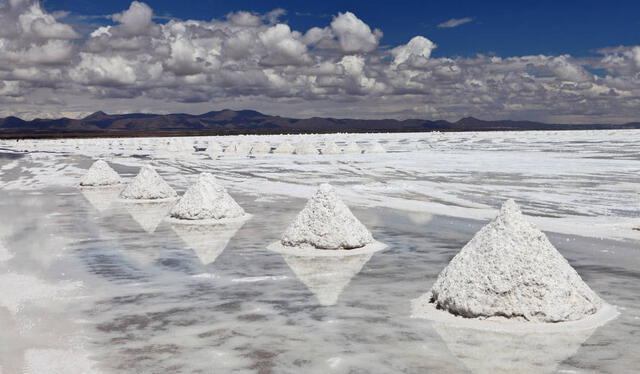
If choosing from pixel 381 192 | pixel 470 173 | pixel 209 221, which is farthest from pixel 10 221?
pixel 470 173

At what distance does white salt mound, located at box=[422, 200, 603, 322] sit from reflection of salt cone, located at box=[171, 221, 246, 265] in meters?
5.80

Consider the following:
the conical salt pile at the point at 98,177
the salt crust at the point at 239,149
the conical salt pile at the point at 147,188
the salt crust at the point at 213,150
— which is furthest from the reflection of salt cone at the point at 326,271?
the salt crust at the point at 213,150

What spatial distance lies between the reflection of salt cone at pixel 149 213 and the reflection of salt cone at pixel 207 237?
0.76 meters

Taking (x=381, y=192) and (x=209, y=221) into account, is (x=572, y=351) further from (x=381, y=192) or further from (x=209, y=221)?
(x=381, y=192)

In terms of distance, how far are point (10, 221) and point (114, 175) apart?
Result: 38.5 ft

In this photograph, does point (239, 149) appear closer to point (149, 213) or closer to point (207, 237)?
point (149, 213)

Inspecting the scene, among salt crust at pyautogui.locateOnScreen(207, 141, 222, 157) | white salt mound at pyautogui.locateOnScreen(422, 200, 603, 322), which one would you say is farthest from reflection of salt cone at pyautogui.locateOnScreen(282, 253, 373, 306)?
salt crust at pyautogui.locateOnScreen(207, 141, 222, 157)

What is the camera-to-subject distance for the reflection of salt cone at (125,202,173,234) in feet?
56.7

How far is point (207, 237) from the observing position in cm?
1529

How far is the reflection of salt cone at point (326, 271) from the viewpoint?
32.5 ft

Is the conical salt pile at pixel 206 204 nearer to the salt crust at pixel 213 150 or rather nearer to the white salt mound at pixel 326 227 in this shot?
the white salt mound at pixel 326 227

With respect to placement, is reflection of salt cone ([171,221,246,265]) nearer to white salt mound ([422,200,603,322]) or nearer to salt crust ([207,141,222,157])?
white salt mound ([422,200,603,322])

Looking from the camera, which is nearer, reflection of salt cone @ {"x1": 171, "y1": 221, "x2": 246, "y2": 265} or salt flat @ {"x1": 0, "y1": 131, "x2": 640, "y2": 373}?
salt flat @ {"x1": 0, "y1": 131, "x2": 640, "y2": 373}

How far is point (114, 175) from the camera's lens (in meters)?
29.8
